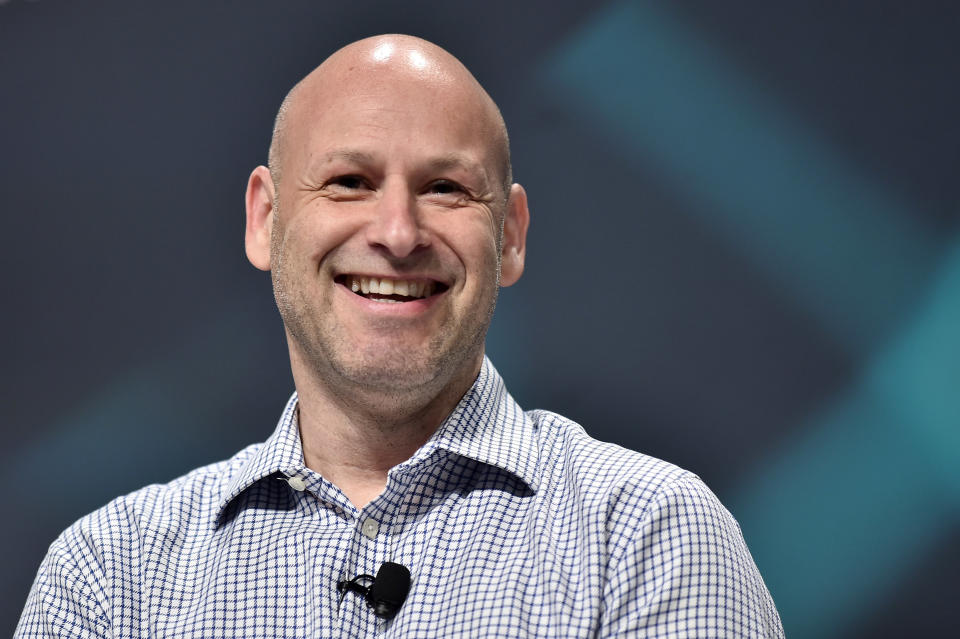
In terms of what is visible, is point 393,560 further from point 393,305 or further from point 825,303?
point 825,303

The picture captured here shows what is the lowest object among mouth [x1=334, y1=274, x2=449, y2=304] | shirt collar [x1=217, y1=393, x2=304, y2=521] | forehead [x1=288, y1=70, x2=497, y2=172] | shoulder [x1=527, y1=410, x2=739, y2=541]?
shirt collar [x1=217, y1=393, x2=304, y2=521]

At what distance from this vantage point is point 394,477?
184 centimetres

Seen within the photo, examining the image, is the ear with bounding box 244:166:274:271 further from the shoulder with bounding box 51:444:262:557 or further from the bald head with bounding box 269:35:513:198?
the shoulder with bounding box 51:444:262:557

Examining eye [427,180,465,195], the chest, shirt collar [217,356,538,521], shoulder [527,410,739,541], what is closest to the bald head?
eye [427,180,465,195]

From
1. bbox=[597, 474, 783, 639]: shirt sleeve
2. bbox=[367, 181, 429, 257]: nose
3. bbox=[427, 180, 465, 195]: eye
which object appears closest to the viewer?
bbox=[597, 474, 783, 639]: shirt sleeve

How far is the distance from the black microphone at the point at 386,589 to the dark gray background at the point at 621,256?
89 centimetres

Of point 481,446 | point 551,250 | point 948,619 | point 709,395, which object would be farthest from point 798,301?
point 481,446

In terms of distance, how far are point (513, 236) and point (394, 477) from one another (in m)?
0.59

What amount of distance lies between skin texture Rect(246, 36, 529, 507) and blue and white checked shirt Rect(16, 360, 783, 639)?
0.36ft

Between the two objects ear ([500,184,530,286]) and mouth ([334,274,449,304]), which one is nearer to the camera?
mouth ([334,274,449,304])

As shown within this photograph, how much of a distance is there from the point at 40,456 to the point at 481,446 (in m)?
1.30

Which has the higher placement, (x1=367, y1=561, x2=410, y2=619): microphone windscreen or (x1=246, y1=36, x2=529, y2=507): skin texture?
(x1=246, y1=36, x2=529, y2=507): skin texture

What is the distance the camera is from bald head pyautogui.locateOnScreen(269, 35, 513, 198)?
193cm

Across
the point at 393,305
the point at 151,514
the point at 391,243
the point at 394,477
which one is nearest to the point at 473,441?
the point at 394,477
